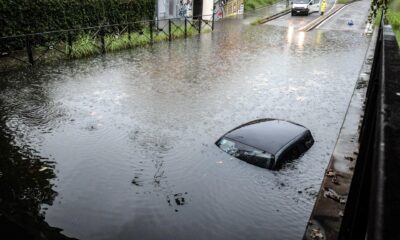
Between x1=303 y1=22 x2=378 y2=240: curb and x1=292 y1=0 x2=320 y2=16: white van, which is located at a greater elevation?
x1=292 y1=0 x2=320 y2=16: white van

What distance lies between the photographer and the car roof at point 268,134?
719 centimetres

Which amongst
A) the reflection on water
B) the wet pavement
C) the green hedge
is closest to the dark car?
the reflection on water

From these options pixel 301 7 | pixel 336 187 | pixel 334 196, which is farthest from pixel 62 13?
pixel 301 7

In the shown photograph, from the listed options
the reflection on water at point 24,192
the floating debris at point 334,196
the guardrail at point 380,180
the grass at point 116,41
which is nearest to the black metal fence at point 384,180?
the guardrail at point 380,180

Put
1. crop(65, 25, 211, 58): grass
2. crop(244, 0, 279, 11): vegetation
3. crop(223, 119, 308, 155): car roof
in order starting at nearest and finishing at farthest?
crop(223, 119, 308, 155): car roof
crop(65, 25, 211, 58): grass
crop(244, 0, 279, 11): vegetation

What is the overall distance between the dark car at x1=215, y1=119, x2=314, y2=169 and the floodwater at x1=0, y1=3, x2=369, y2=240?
189 mm

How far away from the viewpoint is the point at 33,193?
590 cm

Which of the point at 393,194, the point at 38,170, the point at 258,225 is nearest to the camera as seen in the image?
the point at 393,194

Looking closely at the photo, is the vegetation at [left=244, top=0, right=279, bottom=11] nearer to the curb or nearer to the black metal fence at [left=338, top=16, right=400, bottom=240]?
the curb

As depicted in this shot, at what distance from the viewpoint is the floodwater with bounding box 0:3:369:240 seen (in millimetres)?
5465

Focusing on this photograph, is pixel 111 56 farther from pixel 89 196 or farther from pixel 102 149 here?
pixel 89 196

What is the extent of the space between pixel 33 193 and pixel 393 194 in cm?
595

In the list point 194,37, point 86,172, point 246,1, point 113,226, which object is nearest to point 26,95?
point 86,172

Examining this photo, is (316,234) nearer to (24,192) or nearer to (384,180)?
(384,180)
